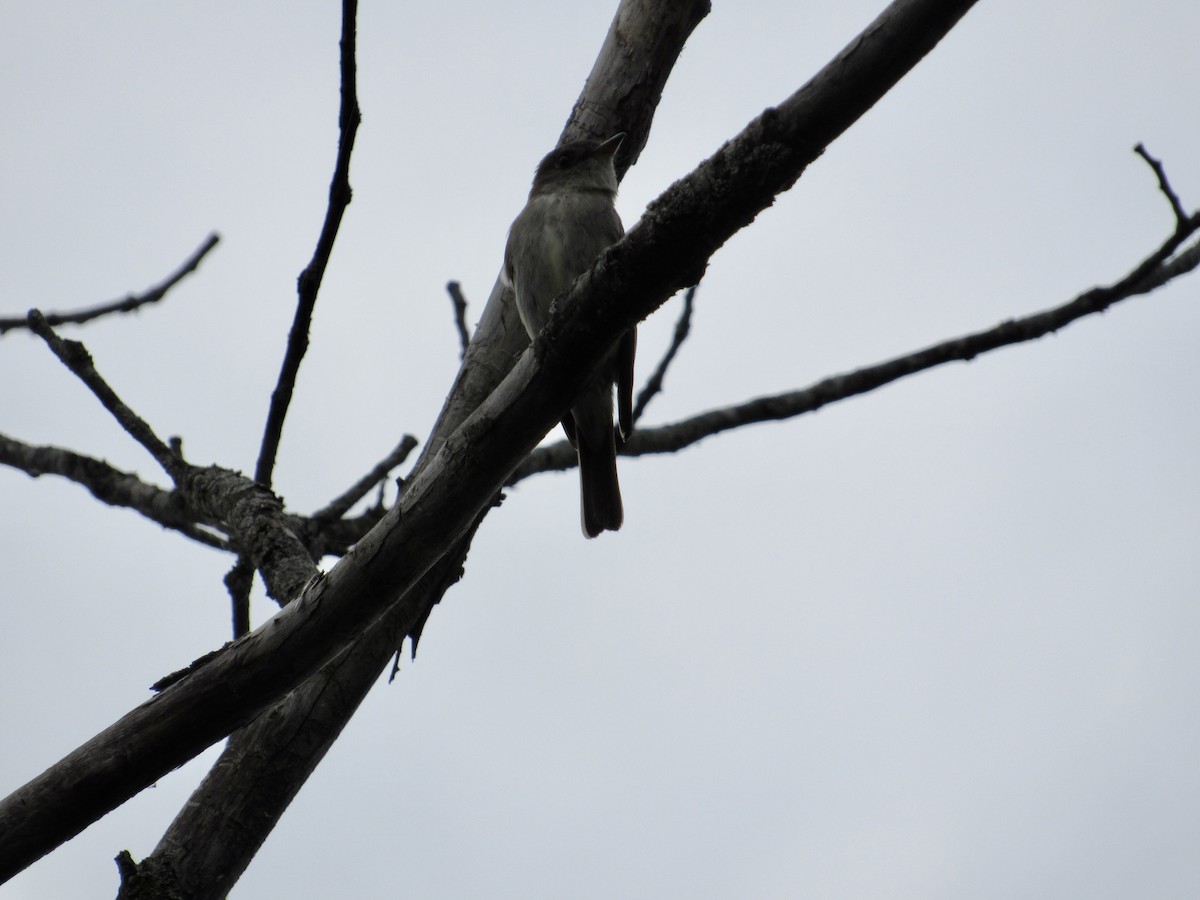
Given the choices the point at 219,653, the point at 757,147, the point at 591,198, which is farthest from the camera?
the point at 591,198

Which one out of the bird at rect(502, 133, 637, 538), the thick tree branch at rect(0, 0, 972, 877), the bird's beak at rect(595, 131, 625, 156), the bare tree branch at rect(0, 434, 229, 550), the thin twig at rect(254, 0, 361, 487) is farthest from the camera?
the bird at rect(502, 133, 637, 538)

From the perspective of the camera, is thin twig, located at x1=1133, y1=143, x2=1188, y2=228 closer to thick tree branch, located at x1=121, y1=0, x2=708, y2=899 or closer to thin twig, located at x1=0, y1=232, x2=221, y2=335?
thick tree branch, located at x1=121, y1=0, x2=708, y2=899

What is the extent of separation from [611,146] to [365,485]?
1.64m

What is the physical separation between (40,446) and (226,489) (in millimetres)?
1445

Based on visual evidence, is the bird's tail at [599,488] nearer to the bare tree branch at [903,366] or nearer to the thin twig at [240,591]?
the bare tree branch at [903,366]

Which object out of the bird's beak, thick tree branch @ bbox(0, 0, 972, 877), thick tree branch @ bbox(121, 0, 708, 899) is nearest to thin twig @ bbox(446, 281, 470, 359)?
thick tree branch @ bbox(121, 0, 708, 899)

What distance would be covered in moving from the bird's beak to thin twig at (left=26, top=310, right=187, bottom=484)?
1.99 m

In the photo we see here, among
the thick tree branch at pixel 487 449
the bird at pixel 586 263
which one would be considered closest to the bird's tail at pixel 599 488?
the bird at pixel 586 263

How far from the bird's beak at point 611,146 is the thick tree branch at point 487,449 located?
6.31 ft

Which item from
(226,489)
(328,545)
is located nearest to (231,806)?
(226,489)

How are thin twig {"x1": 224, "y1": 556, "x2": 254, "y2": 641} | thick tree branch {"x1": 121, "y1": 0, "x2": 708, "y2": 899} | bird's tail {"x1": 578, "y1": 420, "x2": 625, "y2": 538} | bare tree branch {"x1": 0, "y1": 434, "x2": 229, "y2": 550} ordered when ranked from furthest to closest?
bird's tail {"x1": 578, "y1": 420, "x2": 625, "y2": 538}, bare tree branch {"x1": 0, "y1": 434, "x2": 229, "y2": 550}, thin twig {"x1": 224, "y1": 556, "x2": 254, "y2": 641}, thick tree branch {"x1": 121, "y1": 0, "x2": 708, "y2": 899}

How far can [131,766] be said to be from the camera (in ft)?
8.41

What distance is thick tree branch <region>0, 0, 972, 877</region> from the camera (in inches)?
86.5

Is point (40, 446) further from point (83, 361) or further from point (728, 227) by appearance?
point (728, 227)
